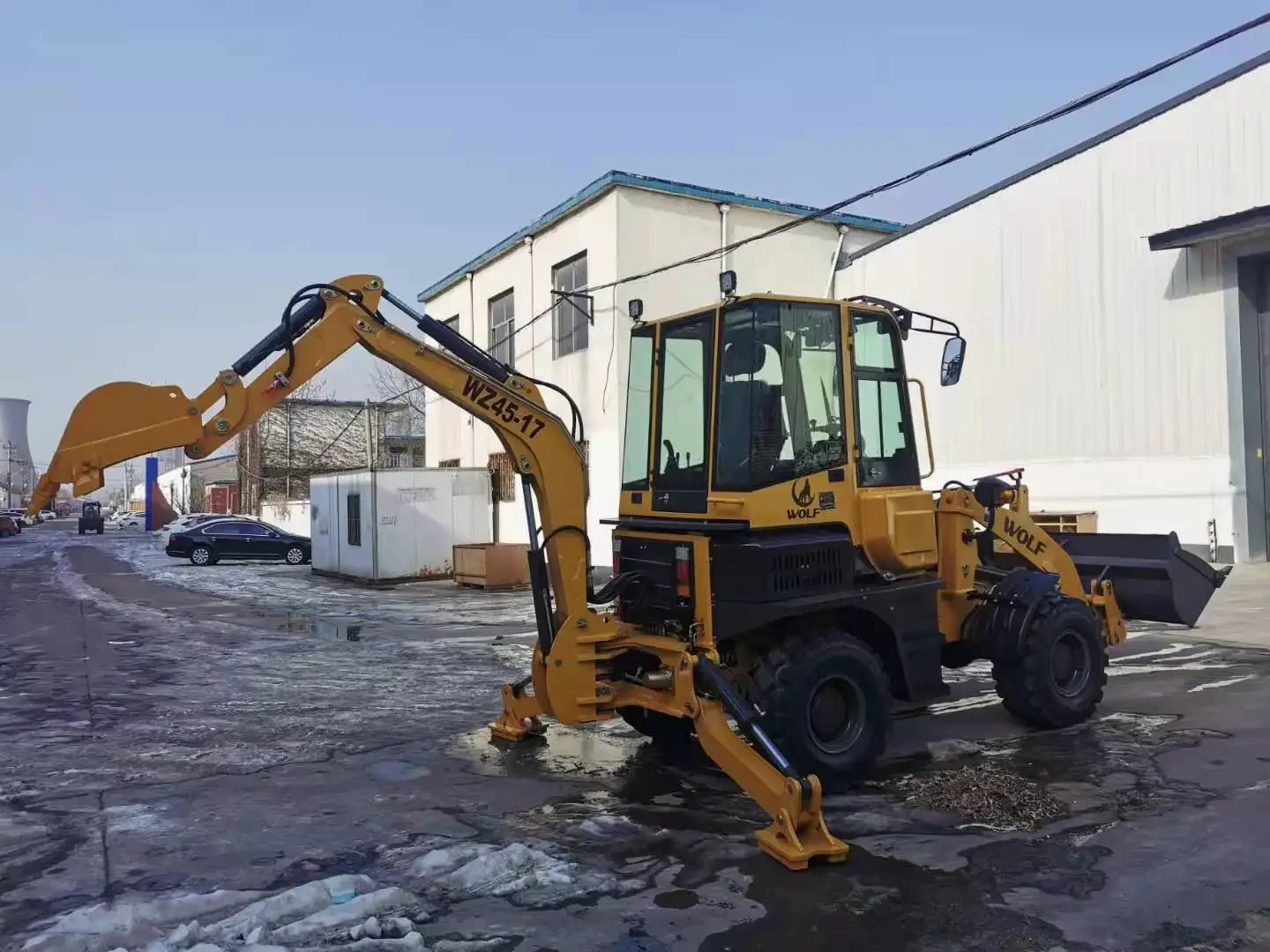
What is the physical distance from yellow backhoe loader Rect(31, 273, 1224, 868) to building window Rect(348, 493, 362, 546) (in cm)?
1729

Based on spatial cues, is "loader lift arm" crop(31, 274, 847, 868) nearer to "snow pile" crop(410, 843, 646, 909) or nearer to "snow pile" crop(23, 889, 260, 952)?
"snow pile" crop(410, 843, 646, 909)

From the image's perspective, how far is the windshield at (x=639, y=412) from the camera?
284 inches

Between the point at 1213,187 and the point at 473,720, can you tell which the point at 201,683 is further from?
the point at 1213,187

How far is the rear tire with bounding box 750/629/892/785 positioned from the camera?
604 cm

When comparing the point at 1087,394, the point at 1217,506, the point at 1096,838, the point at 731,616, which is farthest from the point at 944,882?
the point at 1087,394

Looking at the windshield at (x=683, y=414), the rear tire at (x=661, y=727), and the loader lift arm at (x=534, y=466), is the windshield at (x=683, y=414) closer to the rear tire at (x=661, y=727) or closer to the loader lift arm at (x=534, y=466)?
the loader lift arm at (x=534, y=466)

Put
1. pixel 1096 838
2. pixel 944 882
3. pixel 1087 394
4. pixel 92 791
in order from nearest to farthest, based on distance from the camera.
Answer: pixel 944 882
pixel 1096 838
pixel 92 791
pixel 1087 394

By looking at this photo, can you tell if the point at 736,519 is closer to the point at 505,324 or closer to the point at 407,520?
the point at 407,520

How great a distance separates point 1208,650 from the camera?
11.1 meters

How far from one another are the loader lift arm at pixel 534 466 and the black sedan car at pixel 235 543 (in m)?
26.0

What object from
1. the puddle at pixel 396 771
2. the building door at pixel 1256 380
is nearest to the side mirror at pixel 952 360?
the puddle at pixel 396 771

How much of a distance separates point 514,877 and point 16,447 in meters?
149

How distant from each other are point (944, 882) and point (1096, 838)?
3.60 feet

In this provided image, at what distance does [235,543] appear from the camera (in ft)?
103
